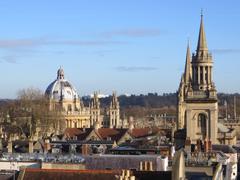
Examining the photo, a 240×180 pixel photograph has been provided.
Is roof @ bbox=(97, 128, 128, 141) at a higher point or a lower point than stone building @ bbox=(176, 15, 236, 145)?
lower

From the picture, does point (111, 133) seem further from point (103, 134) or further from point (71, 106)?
point (71, 106)

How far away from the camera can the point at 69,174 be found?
37.7 metres

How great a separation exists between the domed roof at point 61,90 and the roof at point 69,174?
4439 inches

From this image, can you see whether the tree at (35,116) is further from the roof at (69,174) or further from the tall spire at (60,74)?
the roof at (69,174)

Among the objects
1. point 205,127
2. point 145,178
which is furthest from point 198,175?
point 205,127

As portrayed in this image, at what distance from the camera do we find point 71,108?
151125mm

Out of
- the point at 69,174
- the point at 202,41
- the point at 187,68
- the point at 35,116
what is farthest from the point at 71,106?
the point at 69,174

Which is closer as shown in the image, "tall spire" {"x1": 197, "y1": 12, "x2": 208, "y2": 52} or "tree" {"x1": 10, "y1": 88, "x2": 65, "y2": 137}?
"tall spire" {"x1": 197, "y1": 12, "x2": 208, "y2": 52}

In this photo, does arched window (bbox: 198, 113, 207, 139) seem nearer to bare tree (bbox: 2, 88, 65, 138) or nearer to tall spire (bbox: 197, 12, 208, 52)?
tall spire (bbox: 197, 12, 208, 52)

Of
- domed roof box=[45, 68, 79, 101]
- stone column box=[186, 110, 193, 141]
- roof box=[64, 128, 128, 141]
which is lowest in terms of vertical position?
roof box=[64, 128, 128, 141]

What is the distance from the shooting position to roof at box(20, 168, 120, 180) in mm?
37100

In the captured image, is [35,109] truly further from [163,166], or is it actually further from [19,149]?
[163,166]

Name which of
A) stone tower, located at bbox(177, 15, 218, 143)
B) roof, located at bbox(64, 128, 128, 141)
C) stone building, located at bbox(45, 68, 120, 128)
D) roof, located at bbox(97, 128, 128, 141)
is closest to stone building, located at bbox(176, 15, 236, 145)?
stone tower, located at bbox(177, 15, 218, 143)

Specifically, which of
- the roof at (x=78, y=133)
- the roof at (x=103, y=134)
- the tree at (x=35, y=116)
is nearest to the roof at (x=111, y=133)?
the roof at (x=103, y=134)
